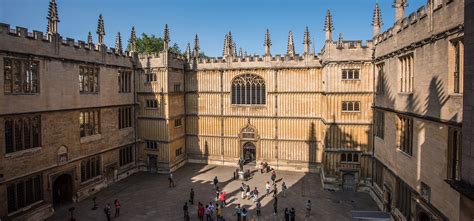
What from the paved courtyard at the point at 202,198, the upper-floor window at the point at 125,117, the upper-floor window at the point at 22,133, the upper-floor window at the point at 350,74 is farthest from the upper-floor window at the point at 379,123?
the upper-floor window at the point at 22,133

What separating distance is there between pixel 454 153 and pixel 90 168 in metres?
23.7

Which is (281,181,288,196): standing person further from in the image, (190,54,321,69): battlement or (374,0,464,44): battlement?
(374,0,464,44): battlement

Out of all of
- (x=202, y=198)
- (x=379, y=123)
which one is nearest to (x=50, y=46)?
(x=202, y=198)

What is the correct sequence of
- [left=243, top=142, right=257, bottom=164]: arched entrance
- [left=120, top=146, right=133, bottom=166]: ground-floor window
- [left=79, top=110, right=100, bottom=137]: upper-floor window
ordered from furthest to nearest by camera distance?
[left=243, top=142, right=257, bottom=164]: arched entrance < [left=120, top=146, right=133, bottom=166]: ground-floor window < [left=79, top=110, right=100, bottom=137]: upper-floor window

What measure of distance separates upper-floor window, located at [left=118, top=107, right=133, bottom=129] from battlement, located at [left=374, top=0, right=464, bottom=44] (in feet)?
75.7

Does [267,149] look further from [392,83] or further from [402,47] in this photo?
[402,47]

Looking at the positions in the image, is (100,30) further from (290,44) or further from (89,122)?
(290,44)

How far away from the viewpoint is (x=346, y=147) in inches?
933

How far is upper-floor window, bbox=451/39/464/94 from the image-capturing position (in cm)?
1025

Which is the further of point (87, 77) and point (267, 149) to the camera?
point (267, 149)

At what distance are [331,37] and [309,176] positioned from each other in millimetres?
12777

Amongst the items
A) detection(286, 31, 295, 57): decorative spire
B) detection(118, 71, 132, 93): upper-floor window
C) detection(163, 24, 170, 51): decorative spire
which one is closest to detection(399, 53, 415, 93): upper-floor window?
detection(286, 31, 295, 57): decorative spire

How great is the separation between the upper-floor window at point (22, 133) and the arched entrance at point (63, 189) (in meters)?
3.85

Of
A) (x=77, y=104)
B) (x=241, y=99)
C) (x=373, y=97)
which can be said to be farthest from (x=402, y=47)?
(x=77, y=104)
